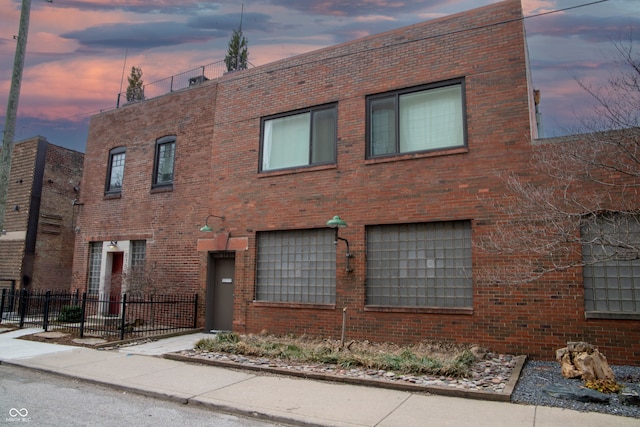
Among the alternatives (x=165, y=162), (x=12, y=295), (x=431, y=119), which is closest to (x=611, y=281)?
(x=431, y=119)

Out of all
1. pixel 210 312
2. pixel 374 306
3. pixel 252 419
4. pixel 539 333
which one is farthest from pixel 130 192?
pixel 539 333

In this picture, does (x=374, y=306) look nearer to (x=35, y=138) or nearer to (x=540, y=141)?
(x=540, y=141)

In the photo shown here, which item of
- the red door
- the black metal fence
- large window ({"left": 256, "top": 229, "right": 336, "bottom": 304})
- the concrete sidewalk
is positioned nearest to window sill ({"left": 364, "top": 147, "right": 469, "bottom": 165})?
large window ({"left": 256, "top": 229, "right": 336, "bottom": 304})

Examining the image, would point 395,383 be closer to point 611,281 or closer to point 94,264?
point 611,281

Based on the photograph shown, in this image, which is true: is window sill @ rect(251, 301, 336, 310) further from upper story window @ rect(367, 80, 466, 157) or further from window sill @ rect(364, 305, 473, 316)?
upper story window @ rect(367, 80, 466, 157)

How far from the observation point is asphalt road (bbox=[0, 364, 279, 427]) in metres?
5.64

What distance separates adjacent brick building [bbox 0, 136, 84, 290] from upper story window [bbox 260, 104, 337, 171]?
11.2 m

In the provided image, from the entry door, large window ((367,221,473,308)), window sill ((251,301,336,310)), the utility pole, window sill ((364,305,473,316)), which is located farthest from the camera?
the entry door

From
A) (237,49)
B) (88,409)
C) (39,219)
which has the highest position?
(237,49)

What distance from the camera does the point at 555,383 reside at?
6.89 meters

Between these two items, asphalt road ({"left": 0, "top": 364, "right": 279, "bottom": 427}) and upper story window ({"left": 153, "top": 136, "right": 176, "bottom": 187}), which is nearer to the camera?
asphalt road ({"left": 0, "top": 364, "right": 279, "bottom": 427})

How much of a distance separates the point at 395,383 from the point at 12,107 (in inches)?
410

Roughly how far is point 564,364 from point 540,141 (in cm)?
440

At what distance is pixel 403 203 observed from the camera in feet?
35.0
